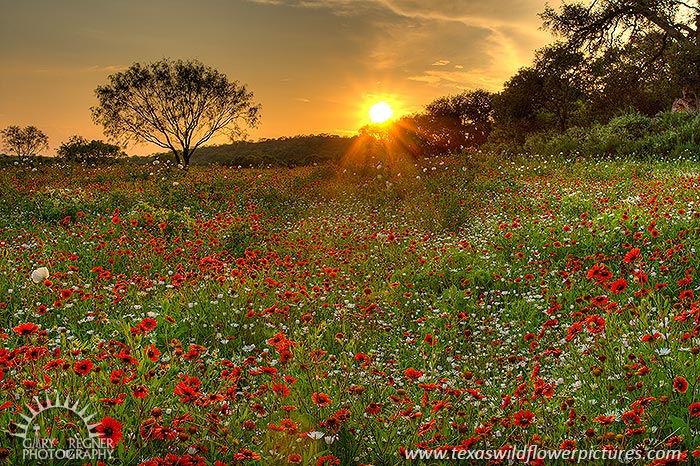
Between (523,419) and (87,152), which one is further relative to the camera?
(87,152)

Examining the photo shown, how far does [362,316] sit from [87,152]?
3315cm

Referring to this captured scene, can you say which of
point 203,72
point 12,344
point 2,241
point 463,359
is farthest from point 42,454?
point 203,72

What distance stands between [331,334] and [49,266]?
464cm

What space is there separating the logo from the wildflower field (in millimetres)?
44

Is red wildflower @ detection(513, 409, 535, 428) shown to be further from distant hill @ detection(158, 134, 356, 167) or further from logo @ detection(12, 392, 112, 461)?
distant hill @ detection(158, 134, 356, 167)

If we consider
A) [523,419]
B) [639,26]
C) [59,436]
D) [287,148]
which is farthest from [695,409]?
[287,148]

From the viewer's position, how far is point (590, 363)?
149 inches

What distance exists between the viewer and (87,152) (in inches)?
1291

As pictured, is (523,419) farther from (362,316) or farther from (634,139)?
(634,139)

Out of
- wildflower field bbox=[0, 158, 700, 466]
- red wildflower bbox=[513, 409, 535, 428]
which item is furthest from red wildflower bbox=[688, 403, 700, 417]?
Result: red wildflower bbox=[513, 409, 535, 428]

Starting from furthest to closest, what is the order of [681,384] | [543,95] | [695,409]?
[543,95] → [681,384] → [695,409]

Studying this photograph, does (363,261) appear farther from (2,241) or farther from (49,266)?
(2,241)

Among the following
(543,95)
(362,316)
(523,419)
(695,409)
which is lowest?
(362,316)

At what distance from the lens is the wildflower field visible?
277 cm
